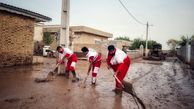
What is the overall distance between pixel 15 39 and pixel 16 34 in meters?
0.30

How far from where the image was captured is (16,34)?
40.2ft

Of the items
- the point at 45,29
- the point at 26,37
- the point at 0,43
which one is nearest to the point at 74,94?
the point at 0,43

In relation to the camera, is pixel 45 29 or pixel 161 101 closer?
pixel 161 101

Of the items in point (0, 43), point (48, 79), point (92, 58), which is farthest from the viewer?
point (0, 43)

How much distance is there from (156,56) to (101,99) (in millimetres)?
26713

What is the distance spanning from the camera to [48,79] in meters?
8.88

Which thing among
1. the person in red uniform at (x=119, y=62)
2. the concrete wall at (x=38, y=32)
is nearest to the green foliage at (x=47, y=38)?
the concrete wall at (x=38, y=32)

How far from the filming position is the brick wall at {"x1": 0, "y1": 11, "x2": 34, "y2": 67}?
448 inches

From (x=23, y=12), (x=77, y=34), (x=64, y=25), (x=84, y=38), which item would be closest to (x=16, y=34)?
(x=23, y=12)

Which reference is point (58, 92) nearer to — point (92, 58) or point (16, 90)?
point (16, 90)

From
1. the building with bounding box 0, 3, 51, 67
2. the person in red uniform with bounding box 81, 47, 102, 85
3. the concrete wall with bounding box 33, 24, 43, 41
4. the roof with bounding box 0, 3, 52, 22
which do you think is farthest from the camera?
the concrete wall with bounding box 33, 24, 43, 41

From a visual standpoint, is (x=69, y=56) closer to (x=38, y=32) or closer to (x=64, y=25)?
(x=64, y=25)

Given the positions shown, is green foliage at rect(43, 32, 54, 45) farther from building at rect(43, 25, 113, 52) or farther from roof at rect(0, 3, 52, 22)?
roof at rect(0, 3, 52, 22)

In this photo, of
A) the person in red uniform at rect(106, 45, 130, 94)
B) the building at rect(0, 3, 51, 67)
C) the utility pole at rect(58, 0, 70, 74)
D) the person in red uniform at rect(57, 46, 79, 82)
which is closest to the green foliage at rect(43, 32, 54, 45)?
the building at rect(0, 3, 51, 67)
